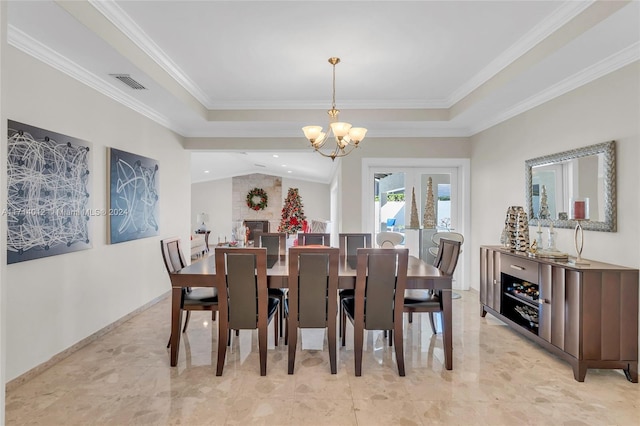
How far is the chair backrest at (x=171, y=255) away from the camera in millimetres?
3006

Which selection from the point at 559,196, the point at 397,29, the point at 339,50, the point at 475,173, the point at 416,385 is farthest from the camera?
the point at 475,173

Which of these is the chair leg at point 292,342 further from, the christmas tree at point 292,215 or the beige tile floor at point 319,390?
the christmas tree at point 292,215

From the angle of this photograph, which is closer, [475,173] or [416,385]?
[416,385]

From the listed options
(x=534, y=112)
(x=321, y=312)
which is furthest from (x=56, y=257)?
(x=534, y=112)

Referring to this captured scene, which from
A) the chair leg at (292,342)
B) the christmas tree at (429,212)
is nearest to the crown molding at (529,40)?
the christmas tree at (429,212)

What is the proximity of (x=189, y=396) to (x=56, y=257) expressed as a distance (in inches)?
62.5

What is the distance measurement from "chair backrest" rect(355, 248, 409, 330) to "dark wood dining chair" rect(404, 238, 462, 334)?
0.90 feet

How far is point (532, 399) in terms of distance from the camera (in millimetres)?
2268

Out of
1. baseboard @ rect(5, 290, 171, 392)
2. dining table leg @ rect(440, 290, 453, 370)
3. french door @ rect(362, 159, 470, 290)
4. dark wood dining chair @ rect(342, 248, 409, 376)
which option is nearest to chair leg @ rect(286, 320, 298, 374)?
dark wood dining chair @ rect(342, 248, 409, 376)

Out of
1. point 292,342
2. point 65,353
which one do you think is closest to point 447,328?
Answer: point 292,342

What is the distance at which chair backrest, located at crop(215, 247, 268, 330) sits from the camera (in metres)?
2.49

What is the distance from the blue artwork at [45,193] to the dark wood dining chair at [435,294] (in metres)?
2.86

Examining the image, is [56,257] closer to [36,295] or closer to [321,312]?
[36,295]

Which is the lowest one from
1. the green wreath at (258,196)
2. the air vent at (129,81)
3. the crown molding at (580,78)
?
the green wreath at (258,196)
